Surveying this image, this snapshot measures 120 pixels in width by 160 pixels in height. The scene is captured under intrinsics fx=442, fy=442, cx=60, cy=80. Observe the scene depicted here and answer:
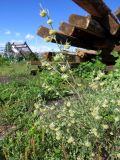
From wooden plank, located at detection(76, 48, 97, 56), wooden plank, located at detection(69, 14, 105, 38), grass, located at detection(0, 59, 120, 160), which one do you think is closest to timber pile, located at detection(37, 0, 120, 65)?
wooden plank, located at detection(69, 14, 105, 38)

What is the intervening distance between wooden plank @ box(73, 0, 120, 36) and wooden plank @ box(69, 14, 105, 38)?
134 millimetres

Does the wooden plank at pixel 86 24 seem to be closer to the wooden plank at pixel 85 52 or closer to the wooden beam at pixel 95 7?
the wooden beam at pixel 95 7

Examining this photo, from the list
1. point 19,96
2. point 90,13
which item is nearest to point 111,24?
point 90,13

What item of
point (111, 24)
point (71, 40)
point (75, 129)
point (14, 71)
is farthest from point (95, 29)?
point (75, 129)

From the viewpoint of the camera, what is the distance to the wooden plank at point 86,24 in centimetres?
898

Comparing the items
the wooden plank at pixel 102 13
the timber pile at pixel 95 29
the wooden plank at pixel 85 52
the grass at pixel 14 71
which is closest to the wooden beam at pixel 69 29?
the timber pile at pixel 95 29

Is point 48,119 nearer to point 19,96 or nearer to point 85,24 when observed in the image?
point 19,96

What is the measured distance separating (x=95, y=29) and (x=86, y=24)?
0.47m

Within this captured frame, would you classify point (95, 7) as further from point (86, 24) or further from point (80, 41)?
point (80, 41)

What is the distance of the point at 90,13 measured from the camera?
9055mm

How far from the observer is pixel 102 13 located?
30.4 feet

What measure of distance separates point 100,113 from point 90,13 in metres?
5.91

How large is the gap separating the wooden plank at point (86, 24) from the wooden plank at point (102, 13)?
134 mm

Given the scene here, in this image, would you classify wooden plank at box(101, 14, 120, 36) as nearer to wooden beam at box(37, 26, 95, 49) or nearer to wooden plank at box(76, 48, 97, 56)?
wooden beam at box(37, 26, 95, 49)
